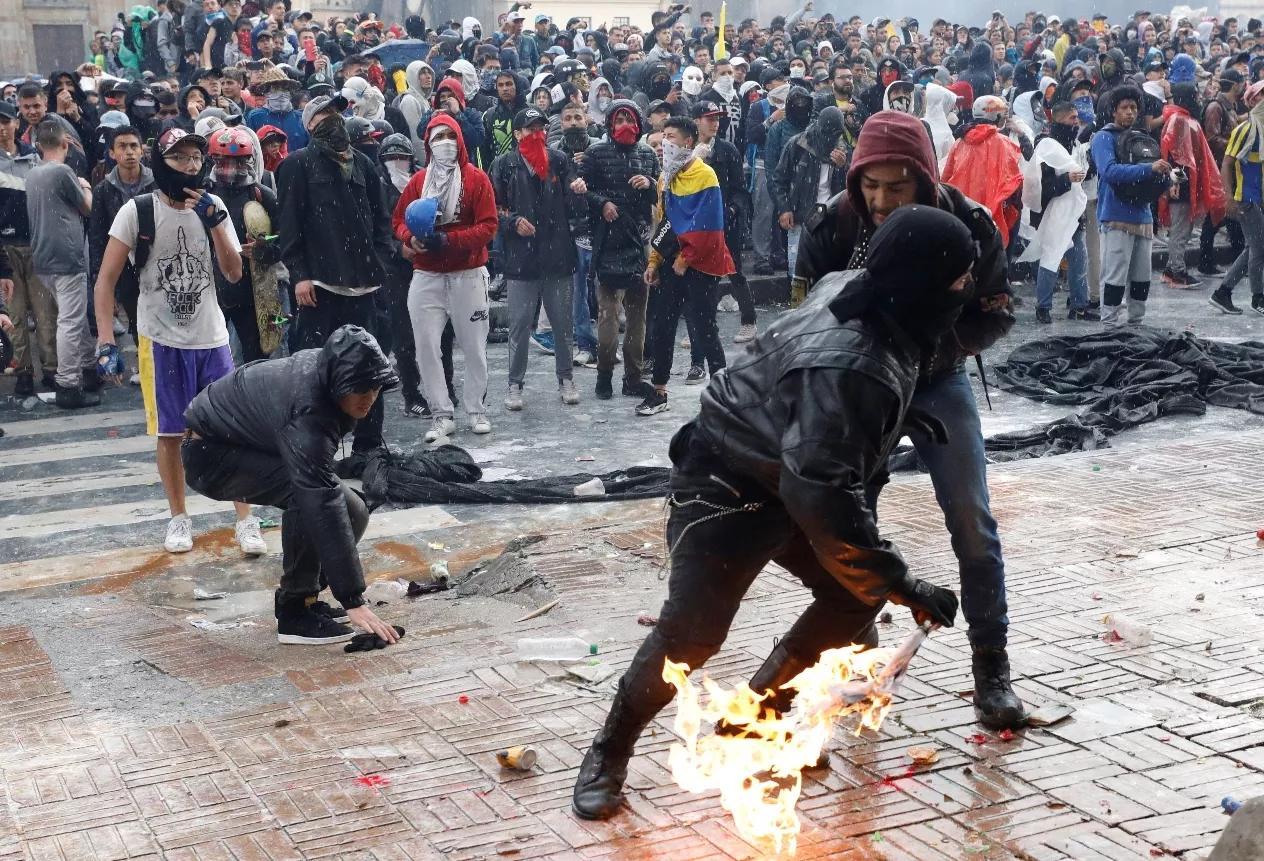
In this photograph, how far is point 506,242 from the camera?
34.5 ft

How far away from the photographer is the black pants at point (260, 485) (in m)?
5.97

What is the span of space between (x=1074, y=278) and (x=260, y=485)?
31.8 ft

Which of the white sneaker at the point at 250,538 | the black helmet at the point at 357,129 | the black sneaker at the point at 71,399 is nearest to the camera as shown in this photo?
the white sneaker at the point at 250,538

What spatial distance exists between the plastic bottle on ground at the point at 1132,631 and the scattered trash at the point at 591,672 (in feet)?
6.52

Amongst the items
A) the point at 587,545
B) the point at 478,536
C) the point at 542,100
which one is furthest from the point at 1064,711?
the point at 542,100

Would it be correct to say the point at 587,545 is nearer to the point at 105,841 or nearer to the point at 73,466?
the point at 105,841

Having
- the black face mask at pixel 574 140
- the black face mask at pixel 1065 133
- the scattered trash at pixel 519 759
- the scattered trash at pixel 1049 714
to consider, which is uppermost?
the black face mask at pixel 574 140

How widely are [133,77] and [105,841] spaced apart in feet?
54.1

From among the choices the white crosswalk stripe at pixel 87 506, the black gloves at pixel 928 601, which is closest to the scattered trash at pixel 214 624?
the white crosswalk stripe at pixel 87 506

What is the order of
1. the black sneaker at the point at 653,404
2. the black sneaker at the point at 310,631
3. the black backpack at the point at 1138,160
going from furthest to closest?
the black backpack at the point at 1138,160, the black sneaker at the point at 653,404, the black sneaker at the point at 310,631

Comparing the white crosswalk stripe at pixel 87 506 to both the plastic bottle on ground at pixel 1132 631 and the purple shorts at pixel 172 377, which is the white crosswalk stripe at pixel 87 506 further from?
the plastic bottle on ground at pixel 1132 631

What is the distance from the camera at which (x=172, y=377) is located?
7.46 meters

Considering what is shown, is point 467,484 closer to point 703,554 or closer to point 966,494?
point 966,494

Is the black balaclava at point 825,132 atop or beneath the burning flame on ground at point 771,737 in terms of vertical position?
atop
